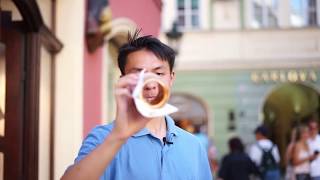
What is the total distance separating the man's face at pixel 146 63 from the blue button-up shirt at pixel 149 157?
209 millimetres

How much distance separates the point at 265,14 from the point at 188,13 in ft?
7.75

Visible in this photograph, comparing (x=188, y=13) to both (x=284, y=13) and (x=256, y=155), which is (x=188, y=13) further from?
(x=256, y=155)

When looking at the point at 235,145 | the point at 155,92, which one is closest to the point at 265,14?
the point at 235,145

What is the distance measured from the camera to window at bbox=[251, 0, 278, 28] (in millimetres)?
20359

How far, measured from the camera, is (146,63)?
92.0 inches

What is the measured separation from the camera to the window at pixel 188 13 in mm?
20688

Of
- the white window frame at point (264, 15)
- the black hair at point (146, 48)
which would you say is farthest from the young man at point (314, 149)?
the white window frame at point (264, 15)

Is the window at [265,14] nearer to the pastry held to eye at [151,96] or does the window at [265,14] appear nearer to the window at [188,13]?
the window at [188,13]

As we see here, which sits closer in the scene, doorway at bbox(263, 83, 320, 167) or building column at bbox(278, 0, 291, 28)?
building column at bbox(278, 0, 291, 28)

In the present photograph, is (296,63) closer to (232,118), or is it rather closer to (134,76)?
(232,118)

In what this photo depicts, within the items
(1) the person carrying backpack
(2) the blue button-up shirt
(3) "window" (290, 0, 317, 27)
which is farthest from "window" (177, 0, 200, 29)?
(2) the blue button-up shirt

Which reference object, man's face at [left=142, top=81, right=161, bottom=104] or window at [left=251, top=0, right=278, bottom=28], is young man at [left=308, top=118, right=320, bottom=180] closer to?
man's face at [left=142, top=81, right=161, bottom=104]

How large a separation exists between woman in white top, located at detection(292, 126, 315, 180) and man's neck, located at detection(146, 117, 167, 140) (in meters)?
6.40

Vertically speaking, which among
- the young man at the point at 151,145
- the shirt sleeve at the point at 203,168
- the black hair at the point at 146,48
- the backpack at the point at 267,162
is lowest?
the backpack at the point at 267,162
